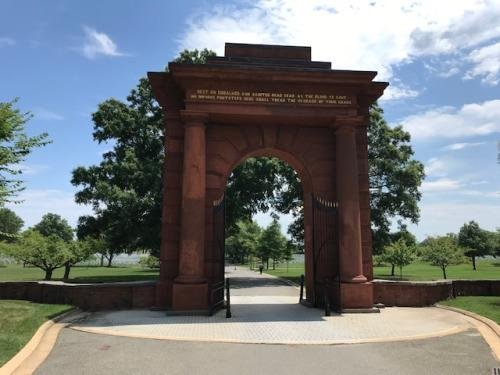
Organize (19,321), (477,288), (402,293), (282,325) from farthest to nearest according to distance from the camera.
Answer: (477,288) < (402,293) < (282,325) < (19,321)

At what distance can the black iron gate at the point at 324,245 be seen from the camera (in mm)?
12800

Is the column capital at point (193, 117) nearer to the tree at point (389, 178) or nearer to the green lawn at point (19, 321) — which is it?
the green lawn at point (19, 321)

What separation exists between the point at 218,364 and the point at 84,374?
74.7 inches

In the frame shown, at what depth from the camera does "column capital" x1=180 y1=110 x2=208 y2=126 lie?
39.5ft

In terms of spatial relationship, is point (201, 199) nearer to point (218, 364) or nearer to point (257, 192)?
point (218, 364)

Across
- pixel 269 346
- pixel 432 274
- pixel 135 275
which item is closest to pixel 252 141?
pixel 269 346

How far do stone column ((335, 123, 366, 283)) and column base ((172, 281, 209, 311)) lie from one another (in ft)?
12.7

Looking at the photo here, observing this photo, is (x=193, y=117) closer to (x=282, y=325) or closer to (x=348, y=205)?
(x=348, y=205)

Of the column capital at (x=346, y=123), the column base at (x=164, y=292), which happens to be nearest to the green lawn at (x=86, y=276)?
the column base at (x=164, y=292)

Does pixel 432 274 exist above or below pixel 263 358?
above

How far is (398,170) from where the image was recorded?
95.6ft

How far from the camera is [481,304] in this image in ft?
40.7

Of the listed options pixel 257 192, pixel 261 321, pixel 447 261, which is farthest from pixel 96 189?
pixel 447 261

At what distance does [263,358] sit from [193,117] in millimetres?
7197
